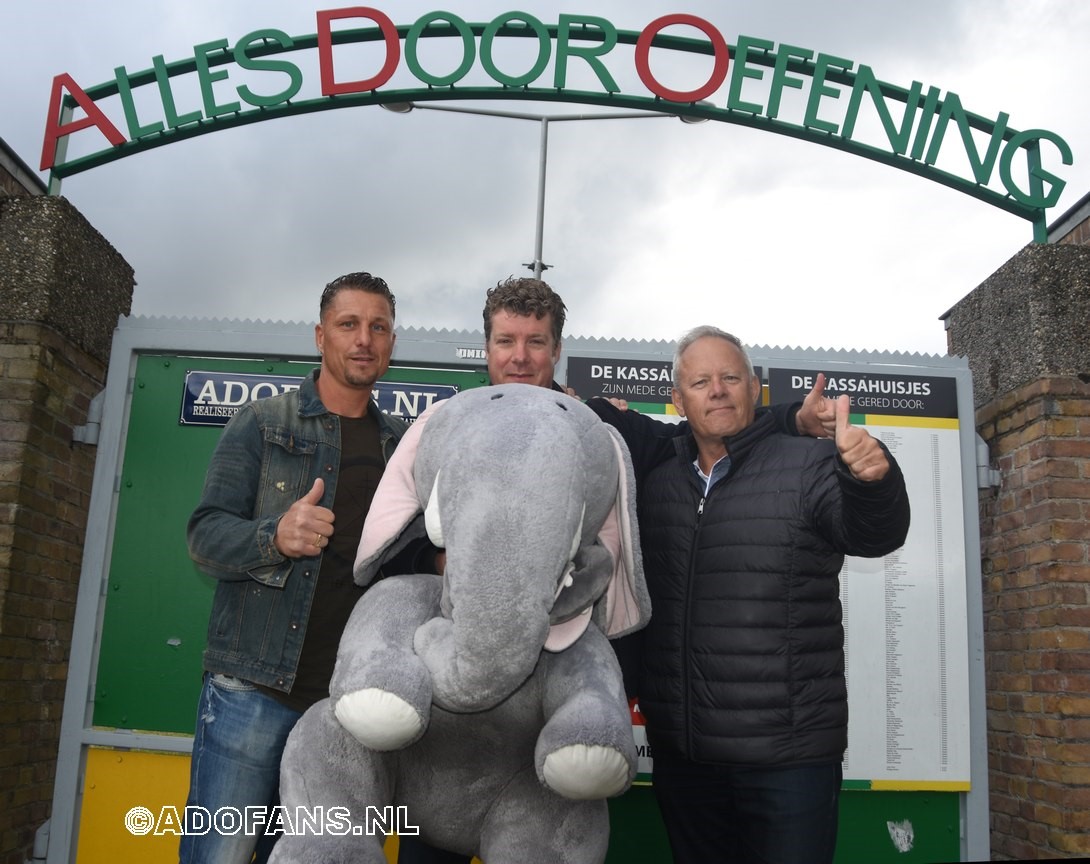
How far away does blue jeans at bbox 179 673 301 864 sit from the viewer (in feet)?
7.75

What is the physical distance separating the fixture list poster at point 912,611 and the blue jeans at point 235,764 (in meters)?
2.52

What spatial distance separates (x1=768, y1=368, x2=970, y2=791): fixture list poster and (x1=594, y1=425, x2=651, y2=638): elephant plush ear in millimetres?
2074

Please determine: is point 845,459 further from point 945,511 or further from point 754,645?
point 945,511

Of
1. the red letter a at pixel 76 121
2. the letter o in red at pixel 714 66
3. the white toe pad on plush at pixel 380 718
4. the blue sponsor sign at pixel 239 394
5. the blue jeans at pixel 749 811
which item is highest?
the letter o in red at pixel 714 66

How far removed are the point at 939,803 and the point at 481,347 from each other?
279 centimetres

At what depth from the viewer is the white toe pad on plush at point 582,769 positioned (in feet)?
5.37

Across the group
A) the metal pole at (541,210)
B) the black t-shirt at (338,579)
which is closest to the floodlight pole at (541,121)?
the metal pole at (541,210)

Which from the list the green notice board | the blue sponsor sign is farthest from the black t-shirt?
the green notice board

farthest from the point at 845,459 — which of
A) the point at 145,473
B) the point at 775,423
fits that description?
the point at 145,473

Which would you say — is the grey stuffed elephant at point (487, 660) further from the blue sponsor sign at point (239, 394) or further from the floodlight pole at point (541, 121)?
the floodlight pole at point (541, 121)

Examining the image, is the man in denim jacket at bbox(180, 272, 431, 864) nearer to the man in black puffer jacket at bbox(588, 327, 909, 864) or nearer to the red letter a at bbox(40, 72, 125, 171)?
the man in black puffer jacket at bbox(588, 327, 909, 864)

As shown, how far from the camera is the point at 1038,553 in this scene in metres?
3.92

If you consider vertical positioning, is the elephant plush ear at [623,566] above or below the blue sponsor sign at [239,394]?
below

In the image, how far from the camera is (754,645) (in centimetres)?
238
